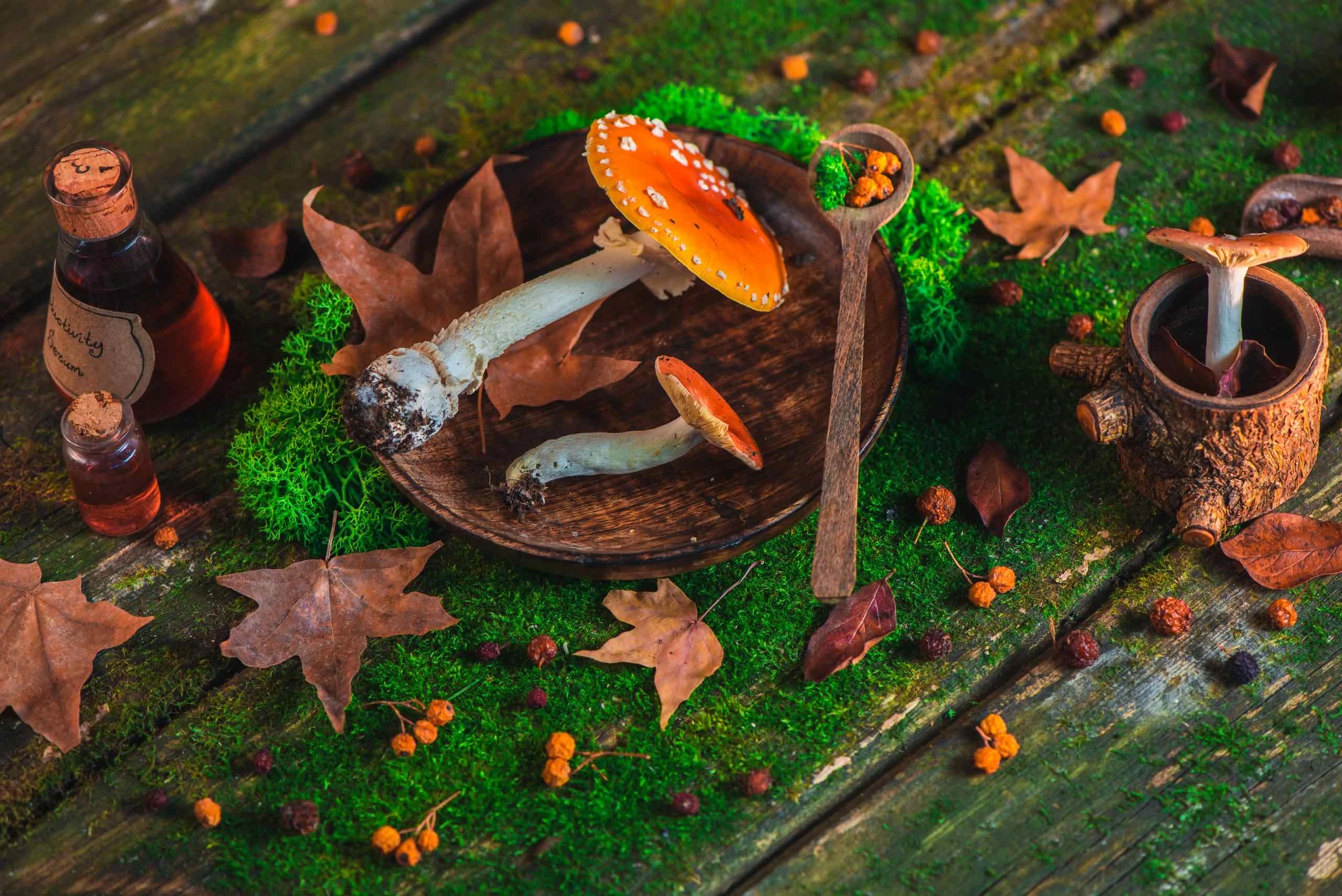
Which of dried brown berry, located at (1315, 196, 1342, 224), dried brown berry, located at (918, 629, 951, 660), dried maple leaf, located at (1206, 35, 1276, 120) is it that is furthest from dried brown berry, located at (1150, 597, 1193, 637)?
dried maple leaf, located at (1206, 35, 1276, 120)

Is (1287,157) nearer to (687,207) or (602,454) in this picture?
(687,207)

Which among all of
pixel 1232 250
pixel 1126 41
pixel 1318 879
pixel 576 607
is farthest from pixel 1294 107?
pixel 576 607

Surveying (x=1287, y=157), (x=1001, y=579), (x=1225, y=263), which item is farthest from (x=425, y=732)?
(x=1287, y=157)

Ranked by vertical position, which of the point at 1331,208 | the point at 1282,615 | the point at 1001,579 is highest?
the point at 1331,208

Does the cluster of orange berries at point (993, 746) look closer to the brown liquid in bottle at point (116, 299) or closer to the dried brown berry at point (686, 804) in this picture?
the dried brown berry at point (686, 804)

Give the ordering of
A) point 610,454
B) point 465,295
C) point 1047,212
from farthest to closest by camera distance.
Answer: point 1047,212, point 465,295, point 610,454

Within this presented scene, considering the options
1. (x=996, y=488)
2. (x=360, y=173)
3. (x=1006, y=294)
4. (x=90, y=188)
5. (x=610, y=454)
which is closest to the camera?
(x=90, y=188)
